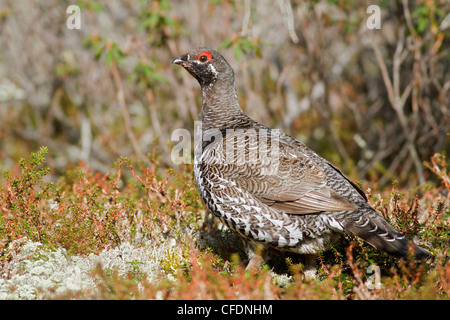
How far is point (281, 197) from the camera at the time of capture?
4.32 meters

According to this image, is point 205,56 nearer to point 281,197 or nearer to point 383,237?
point 281,197

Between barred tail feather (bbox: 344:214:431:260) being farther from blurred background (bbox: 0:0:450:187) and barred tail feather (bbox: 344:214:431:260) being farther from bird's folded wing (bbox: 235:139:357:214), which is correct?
blurred background (bbox: 0:0:450:187)

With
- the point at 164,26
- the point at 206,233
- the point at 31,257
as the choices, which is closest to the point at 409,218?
the point at 206,233

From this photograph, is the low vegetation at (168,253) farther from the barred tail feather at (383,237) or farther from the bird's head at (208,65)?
the bird's head at (208,65)

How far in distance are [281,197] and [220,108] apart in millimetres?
1526

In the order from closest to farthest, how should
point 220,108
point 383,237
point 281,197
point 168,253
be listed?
point 383,237
point 281,197
point 168,253
point 220,108

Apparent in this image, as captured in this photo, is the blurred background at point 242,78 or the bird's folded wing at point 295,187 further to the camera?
the blurred background at point 242,78

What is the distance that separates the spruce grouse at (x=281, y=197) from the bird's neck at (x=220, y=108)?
378 millimetres

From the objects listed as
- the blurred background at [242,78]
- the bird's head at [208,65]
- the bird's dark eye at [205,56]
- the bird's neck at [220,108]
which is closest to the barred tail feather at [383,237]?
the bird's neck at [220,108]

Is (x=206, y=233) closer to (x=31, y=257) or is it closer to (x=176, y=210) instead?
(x=176, y=210)

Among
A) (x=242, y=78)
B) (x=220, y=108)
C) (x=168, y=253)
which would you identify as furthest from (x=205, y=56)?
(x=242, y=78)

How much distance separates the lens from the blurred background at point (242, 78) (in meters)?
8.30

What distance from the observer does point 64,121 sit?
1085 cm

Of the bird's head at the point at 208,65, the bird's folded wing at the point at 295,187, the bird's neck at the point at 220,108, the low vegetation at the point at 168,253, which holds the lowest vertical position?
the low vegetation at the point at 168,253
